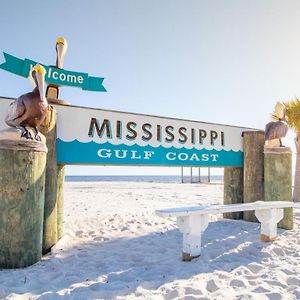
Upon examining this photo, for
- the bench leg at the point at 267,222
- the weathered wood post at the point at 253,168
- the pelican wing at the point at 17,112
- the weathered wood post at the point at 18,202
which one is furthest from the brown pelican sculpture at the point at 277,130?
the pelican wing at the point at 17,112

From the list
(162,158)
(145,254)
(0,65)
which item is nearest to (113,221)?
(162,158)

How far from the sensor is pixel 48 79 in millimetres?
5230

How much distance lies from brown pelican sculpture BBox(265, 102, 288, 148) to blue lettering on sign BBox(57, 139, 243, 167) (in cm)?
80

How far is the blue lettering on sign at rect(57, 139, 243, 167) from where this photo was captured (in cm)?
542

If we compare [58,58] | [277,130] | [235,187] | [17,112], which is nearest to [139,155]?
[58,58]

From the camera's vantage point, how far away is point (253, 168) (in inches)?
288

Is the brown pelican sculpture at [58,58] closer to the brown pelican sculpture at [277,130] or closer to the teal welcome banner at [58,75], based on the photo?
the teal welcome banner at [58,75]

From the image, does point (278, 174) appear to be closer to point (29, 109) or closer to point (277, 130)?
point (277, 130)

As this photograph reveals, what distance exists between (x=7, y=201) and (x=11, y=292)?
1.29 m

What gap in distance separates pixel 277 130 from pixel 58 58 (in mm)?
4952

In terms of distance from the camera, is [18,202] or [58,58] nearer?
[18,202]

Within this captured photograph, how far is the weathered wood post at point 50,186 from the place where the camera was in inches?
195

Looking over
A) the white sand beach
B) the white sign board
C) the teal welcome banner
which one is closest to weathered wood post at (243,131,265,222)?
the white sign board

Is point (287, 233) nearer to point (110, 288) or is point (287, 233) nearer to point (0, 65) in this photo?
point (110, 288)
